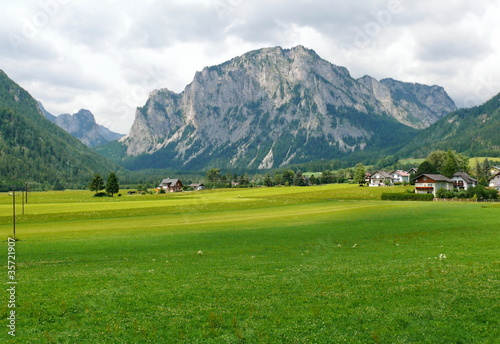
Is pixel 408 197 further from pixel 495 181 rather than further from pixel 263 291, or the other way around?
pixel 263 291

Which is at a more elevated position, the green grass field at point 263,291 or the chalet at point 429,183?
the chalet at point 429,183

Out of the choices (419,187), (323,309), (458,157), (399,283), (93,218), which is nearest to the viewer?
(323,309)

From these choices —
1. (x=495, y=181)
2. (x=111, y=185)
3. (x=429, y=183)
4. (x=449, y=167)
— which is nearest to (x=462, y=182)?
(x=449, y=167)

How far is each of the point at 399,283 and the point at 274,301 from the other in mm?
7758

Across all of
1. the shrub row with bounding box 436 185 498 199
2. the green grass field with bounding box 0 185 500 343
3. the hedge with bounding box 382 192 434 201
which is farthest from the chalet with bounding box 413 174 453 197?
the green grass field with bounding box 0 185 500 343

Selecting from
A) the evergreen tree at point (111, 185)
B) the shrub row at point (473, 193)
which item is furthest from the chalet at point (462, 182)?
the evergreen tree at point (111, 185)

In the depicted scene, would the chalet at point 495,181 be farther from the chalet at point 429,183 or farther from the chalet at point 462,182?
the chalet at point 429,183

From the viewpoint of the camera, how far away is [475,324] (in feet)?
48.8

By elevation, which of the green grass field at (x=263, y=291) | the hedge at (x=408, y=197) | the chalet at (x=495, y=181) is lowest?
the hedge at (x=408, y=197)

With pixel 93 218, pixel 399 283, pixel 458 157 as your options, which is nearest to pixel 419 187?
pixel 458 157

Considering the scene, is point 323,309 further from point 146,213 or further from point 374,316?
point 146,213

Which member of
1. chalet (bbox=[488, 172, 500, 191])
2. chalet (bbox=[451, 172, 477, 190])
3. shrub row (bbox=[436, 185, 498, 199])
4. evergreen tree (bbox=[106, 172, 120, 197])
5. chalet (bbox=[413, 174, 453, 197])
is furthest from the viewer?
chalet (bbox=[488, 172, 500, 191])

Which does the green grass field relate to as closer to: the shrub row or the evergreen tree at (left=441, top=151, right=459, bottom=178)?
the shrub row

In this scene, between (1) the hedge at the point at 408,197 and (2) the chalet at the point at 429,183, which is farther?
(2) the chalet at the point at 429,183
